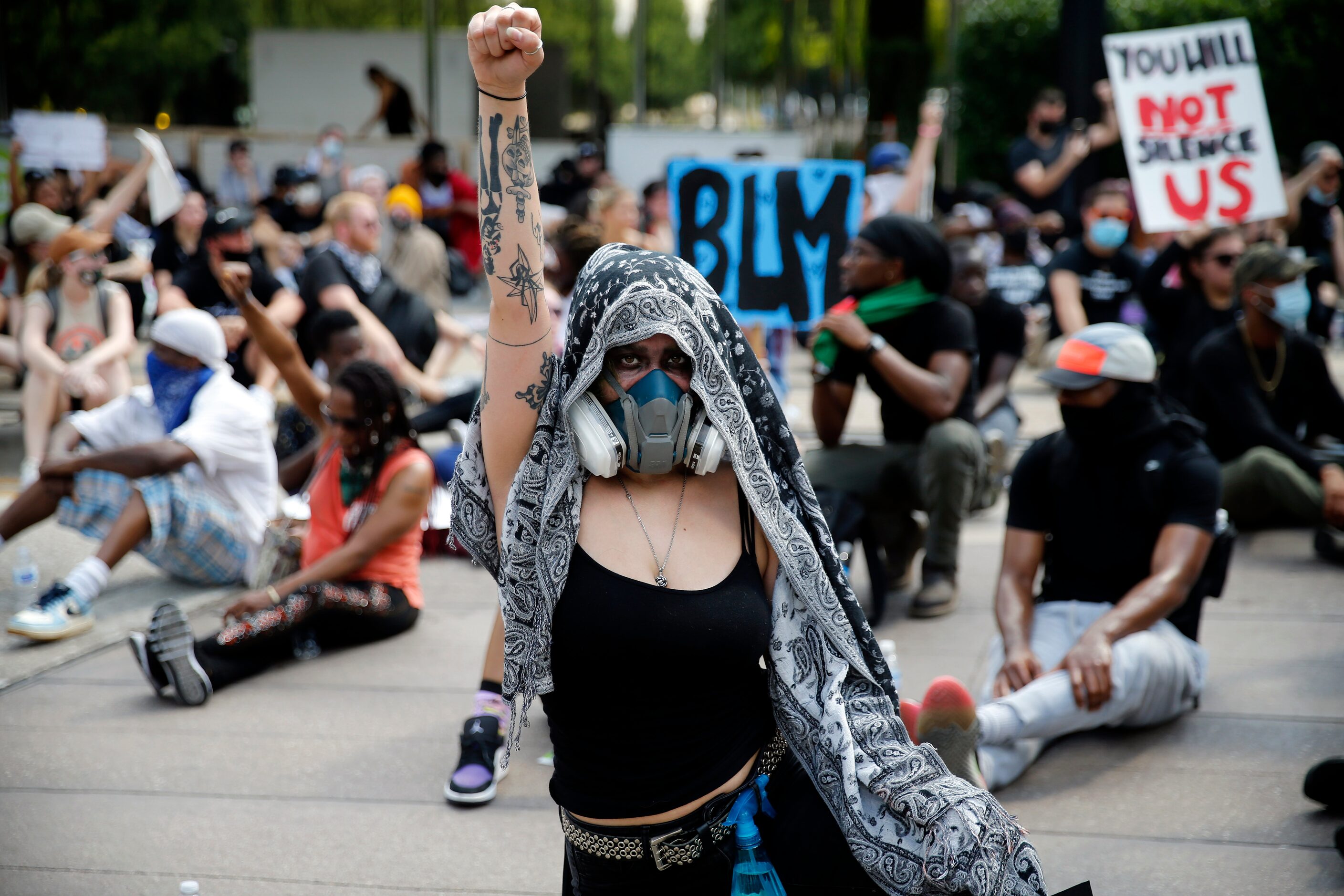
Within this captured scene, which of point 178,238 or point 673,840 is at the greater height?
point 178,238

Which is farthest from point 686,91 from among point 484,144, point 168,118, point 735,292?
point 484,144

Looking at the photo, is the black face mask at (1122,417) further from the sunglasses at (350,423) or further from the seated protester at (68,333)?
the seated protester at (68,333)

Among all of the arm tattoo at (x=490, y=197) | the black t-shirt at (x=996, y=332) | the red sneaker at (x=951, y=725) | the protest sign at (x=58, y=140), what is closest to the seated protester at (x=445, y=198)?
the protest sign at (x=58, y=140)

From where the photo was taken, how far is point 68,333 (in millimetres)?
8031

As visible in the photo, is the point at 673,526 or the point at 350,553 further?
the point at 350,553

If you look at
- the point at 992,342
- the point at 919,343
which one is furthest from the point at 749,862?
the point at 992,342

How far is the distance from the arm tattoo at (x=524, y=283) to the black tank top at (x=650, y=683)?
0.46 meters

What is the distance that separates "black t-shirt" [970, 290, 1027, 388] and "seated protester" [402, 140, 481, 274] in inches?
285

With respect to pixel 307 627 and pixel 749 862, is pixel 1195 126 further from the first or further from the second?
pixel 749 862

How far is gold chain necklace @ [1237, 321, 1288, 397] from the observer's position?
6473 millimetres

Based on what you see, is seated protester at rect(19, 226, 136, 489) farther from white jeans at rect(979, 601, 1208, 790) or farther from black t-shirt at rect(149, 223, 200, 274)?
white jeans at rect(979, 601, 1208, 790)

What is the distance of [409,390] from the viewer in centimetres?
765

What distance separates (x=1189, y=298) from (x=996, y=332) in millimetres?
1128

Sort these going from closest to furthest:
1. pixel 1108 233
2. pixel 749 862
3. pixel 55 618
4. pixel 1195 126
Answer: pixel 749 862 < pixel 55 618 < pixel 1195 126 < pixel 1108 233
